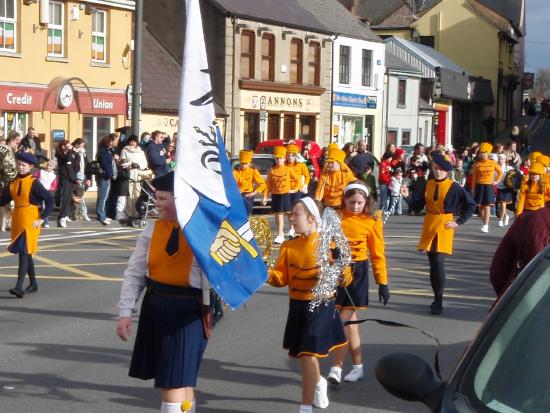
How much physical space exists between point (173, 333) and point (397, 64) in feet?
169

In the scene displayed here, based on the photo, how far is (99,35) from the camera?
33.0m

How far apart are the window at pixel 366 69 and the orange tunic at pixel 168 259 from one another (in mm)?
45820

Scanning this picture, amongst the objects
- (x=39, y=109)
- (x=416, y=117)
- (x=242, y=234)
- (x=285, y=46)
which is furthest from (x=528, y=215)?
(x=416, y=117)

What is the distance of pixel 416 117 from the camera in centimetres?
5700

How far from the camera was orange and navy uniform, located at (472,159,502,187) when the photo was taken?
22641mm

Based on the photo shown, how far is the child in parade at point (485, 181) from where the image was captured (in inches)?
891

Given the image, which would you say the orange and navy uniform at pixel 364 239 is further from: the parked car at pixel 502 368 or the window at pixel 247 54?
the window at pixel 247 54

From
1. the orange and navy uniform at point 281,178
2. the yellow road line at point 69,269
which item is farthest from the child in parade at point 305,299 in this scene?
the orange and navy uniform at point 281,178

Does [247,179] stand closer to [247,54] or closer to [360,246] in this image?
[360,246]

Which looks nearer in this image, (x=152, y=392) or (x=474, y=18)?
(x=152, y=392)

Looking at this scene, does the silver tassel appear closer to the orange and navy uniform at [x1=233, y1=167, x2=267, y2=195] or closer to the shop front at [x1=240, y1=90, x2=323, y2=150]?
the orange and navy uniform at [x1=233, y1=167, x2=267, y2=195]

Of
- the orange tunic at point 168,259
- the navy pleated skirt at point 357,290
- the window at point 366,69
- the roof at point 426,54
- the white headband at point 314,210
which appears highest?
the roof at point 426,54

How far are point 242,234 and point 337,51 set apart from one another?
43.5 metres

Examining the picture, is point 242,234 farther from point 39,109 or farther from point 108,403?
point 39,109
